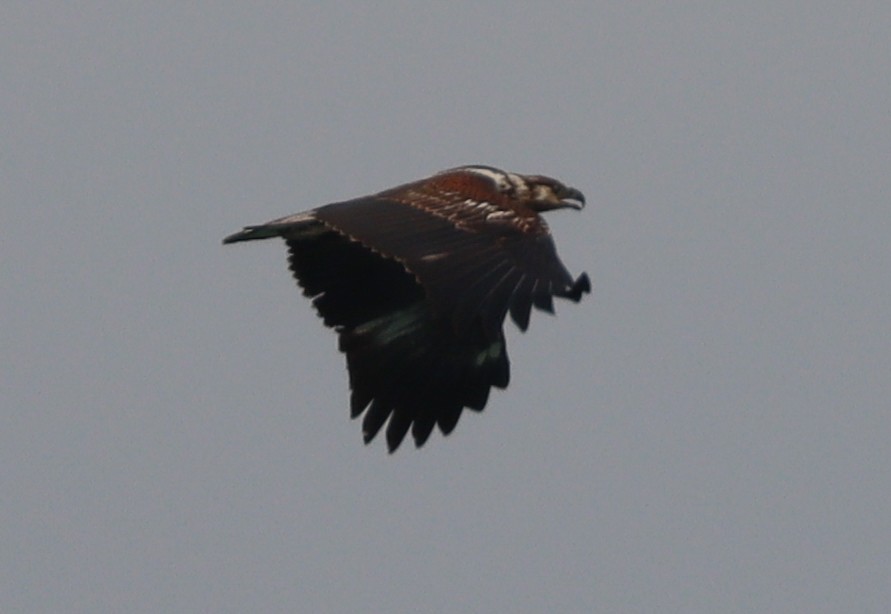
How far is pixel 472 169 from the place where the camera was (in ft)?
55.4

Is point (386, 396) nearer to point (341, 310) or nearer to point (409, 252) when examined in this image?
point (341, 310)

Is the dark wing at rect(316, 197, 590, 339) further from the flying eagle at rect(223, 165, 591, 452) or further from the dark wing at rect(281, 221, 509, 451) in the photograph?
the dark wing at rect(281, 221, 509, 451)

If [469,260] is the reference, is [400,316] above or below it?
above

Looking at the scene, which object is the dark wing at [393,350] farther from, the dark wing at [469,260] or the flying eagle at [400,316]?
the dark wing at [469,260]

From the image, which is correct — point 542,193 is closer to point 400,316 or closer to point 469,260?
point 400,316

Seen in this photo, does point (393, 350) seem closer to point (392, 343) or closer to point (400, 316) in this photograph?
point (392, 343)

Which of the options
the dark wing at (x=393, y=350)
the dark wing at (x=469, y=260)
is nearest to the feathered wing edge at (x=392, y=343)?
the dark wing at (x=393, y=350)

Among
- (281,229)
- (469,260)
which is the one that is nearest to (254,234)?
(281,229)

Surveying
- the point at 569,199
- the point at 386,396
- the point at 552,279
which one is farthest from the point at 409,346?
the point at 552,279

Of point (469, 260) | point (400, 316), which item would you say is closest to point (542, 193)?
point (400, 316)

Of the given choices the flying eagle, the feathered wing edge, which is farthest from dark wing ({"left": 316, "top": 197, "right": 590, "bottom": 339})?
the feathered wing edge

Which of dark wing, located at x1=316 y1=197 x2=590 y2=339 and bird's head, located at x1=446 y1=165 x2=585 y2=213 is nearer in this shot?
dark wing, located at x1=316 y1=197 x2=590 y2=339

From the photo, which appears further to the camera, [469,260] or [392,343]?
[392,343]

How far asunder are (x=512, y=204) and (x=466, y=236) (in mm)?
636
